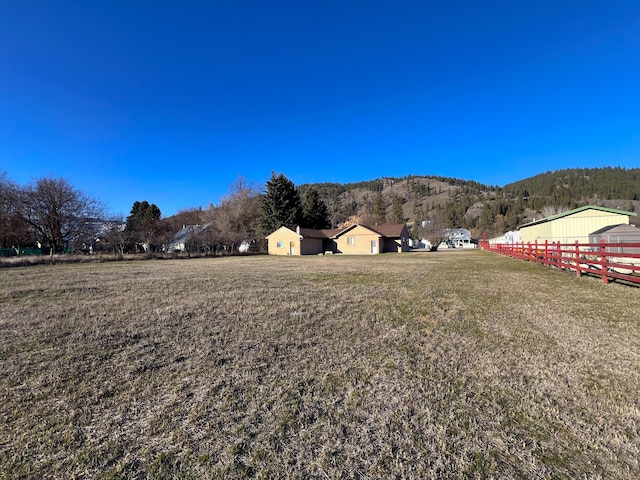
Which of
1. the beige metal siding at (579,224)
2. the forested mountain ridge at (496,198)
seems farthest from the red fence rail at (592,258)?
the forested mountain ridge at (496,198)

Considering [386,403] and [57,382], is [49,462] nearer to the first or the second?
[57,382]

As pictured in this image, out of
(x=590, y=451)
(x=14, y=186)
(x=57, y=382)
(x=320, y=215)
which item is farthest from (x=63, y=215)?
(x=590, y=451)

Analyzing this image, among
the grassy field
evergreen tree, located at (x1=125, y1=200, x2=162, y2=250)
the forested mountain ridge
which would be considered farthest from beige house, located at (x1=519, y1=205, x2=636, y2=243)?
the forested mountain ridge

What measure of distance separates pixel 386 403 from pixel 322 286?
6.27 metres

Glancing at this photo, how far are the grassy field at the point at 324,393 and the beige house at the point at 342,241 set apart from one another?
3155 cm

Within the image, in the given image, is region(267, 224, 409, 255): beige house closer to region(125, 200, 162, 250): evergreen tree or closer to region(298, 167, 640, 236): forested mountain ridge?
region(125, 200, 162, 250): evergreen tree

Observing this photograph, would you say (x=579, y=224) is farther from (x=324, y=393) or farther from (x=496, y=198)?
(x=496, y=198)

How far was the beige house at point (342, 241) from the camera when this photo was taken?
123 feet

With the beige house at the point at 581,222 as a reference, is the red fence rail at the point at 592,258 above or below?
below

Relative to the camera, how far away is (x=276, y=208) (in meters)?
42.6

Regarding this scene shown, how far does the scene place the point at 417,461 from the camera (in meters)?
1.94

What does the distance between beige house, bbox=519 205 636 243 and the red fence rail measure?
2.35 m

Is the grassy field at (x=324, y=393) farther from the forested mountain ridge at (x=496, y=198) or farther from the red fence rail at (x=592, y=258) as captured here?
the forested mountain ridge at (x=496, y=198)

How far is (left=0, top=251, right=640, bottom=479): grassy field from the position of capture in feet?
6.42
